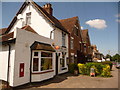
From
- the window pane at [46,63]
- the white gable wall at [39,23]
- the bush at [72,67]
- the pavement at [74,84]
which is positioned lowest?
the pavement at [74,84]

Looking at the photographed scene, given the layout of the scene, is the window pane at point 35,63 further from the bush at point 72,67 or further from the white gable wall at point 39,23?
the bush at point 72,67

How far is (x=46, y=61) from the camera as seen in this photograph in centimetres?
1066

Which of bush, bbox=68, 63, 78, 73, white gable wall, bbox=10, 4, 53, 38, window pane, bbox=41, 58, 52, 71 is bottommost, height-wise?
bush, bbox=68, 63, 78, 73

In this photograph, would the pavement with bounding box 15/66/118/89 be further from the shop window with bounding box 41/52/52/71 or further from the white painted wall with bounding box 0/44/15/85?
the white painted wall with bounding box 0/44/15/85

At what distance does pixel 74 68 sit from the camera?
615 inches

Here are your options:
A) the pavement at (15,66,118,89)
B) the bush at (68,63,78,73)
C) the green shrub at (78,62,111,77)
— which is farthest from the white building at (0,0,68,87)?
the green shrub at (78,62,111,77)

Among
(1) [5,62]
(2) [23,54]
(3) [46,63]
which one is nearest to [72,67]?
(3) [46,63]

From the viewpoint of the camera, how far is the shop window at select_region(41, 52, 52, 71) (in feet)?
32.5

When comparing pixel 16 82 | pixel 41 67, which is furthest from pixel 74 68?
pixel 16 82

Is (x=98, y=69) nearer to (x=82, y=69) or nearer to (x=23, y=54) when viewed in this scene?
(x=82, y=69)

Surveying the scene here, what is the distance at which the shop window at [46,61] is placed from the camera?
9.90m

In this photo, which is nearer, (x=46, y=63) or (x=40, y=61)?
(x=40, y=61)

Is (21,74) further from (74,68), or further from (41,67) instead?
(74,68)

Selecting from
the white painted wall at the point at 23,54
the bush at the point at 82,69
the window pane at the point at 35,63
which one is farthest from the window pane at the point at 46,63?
the bush at the point at 82,69
